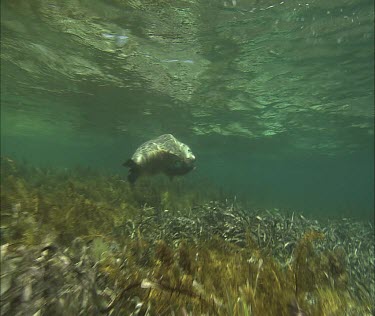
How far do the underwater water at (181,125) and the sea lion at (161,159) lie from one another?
1232 millimetres

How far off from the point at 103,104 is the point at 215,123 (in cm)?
1007

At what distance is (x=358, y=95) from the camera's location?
71.6ft

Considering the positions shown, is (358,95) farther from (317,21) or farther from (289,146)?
(289,146)

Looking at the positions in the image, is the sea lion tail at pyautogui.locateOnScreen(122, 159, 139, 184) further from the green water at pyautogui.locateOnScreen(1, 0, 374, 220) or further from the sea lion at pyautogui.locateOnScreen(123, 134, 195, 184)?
the green water at pyautogui.locateOnScreen(1, 0, 374, 220)

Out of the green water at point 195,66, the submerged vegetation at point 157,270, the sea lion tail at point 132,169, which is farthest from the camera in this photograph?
the green water at point 195,66

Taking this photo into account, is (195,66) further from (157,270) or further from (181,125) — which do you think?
(181,125)

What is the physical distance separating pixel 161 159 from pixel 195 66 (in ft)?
24.1

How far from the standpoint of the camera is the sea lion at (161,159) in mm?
12289

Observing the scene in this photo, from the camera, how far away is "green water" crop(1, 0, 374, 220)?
1289 cm

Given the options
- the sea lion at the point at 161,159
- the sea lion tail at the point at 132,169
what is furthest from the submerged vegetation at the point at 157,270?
the sea lion at the point at 161,159

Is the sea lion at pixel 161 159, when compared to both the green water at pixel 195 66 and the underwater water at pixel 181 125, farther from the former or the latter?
the green water at pixel 195 66

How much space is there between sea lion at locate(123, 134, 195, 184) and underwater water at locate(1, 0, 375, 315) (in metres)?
1.23

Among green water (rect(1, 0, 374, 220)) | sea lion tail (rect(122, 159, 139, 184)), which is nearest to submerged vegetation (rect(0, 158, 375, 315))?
sea lion tail (rect(122, 159, 139, 184))

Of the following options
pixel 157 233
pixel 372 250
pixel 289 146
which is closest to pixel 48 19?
pixel 157 233
